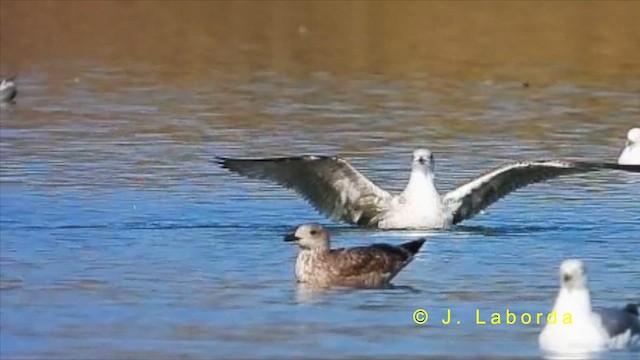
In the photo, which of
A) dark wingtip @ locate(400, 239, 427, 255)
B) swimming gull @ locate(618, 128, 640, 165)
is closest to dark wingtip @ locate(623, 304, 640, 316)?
dark wingtip @ locate(400, 239, 427, 255)

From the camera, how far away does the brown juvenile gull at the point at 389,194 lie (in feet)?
53.2

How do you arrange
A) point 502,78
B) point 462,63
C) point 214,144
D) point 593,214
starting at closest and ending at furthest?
point 593,214
point 214,144
point 502,78
point 462,63

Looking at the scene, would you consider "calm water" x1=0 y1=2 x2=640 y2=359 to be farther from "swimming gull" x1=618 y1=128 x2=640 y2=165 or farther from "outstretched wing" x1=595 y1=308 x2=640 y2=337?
"swimming gull" x1=618 y1=128 x2=640 y2=165

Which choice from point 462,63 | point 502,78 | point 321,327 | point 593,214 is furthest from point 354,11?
point 321,327

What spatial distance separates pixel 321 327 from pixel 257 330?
1.19ft

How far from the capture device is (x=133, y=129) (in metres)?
24.2

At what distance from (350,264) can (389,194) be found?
2.83m

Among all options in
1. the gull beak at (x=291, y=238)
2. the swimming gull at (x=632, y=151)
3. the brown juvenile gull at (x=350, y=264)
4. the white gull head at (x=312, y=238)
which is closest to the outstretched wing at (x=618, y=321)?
the brown juvenile gull at (x=350, y=264)

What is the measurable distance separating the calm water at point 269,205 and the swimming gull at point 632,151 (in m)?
0.36

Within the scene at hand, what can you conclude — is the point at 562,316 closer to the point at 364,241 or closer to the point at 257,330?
the point at 257,330

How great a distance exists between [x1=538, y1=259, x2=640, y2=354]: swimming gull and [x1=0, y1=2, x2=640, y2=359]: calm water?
0.11 metres

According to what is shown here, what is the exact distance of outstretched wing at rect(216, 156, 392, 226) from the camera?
16328mm

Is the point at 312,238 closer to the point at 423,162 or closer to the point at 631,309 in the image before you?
the point at 423,162

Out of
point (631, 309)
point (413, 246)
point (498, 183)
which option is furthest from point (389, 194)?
point (631, 309)
